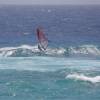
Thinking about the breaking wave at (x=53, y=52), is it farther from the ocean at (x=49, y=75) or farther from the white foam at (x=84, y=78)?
the white foam at (x=84, y=78)

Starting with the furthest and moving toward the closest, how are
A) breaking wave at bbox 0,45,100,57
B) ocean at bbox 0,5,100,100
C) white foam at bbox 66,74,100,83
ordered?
breaking wave at bbox 0,45,100,57, white foam at bbox 66,74,100,83, ocean at bbox 0,5,100,100

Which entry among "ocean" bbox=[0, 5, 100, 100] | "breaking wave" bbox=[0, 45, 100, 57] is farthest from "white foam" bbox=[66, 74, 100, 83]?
"breaking wave" bbox=[0, 45, 100, 57]

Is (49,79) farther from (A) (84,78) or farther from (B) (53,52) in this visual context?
(B) (53,52)

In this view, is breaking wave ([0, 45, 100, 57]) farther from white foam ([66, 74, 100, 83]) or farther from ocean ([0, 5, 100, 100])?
white foam ([66, 74, 100, 83])

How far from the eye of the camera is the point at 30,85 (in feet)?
141

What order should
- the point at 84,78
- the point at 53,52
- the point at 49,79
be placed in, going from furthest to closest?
the point at 53,52
the point at 49,79
the point at 84,78

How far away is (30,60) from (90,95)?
15.5 metres

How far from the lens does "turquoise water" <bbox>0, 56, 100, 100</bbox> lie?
131ft

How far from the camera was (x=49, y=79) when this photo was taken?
4475 cm

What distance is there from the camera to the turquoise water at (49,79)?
3997cm

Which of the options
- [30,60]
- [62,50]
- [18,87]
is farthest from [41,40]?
[18,87]

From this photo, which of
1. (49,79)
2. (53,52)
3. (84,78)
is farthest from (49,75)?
(53,52)

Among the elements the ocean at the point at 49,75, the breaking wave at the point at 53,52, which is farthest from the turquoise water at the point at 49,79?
the breaking wave at the point at 53,52

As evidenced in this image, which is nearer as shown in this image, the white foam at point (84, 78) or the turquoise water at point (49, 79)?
the turquoise water at point (49, 79)
